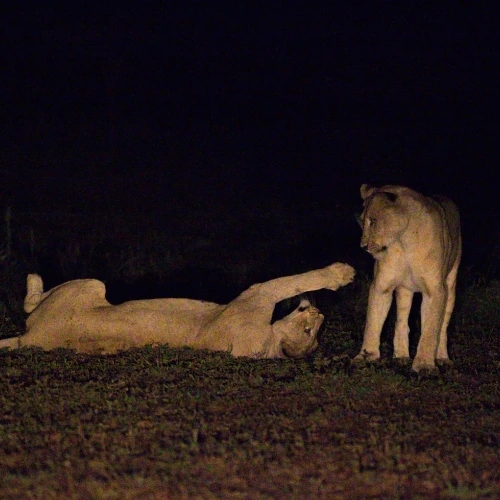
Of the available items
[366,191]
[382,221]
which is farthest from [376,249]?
[366,191]

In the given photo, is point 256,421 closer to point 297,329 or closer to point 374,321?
point 297,329

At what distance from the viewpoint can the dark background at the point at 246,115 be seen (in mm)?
16828

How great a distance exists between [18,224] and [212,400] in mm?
A: 8519

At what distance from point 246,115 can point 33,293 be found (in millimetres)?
15362

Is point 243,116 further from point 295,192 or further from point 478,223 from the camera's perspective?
point 478,223

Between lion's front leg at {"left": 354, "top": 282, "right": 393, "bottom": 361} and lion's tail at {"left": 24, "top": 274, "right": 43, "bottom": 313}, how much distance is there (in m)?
2.24

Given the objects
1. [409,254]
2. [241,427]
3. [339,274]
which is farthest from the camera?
[339,274]

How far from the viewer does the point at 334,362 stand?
22.0 feet

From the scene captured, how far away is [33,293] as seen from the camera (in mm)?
7324

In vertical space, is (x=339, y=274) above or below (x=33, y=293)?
above

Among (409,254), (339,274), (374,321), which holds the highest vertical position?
(409,254)

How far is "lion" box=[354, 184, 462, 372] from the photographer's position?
6391mm

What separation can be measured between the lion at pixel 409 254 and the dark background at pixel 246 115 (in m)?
5.10

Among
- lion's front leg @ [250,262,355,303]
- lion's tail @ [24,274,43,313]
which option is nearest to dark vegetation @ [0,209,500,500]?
lion's front leg @ [250,262,355,303]
